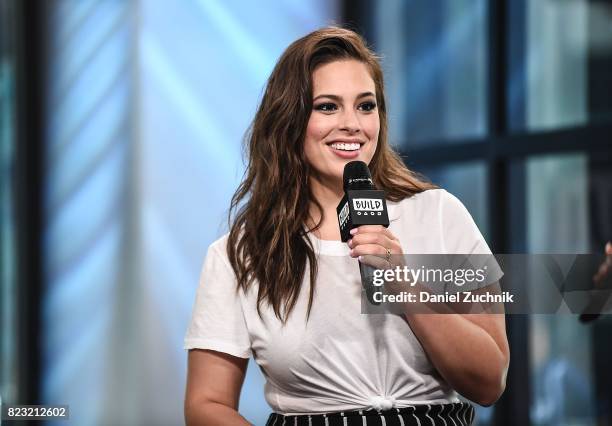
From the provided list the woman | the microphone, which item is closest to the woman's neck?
the woman

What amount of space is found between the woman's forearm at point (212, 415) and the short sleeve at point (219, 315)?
95 millimetres

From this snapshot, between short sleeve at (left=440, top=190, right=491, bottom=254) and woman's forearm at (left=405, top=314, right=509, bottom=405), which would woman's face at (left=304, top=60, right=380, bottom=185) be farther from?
woman's forearm at (left=405, top=314, right=509, bottom=405)

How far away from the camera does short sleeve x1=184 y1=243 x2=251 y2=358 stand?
1499mm

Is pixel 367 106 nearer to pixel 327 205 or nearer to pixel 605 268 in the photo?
pixel 327 205

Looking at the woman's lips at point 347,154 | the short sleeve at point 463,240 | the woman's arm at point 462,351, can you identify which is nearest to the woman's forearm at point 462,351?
the woman's arm at point 462,351

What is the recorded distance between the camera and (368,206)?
125cm

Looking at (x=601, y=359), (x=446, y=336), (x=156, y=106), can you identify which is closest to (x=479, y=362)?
(x=446, y=336)

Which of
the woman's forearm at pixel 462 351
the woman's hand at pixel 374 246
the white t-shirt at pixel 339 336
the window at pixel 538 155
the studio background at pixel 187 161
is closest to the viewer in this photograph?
the woman's hand at pixel 374 246

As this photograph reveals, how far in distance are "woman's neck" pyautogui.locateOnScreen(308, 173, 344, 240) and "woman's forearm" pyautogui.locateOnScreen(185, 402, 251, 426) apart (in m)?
0.34

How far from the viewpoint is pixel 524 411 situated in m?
3.46

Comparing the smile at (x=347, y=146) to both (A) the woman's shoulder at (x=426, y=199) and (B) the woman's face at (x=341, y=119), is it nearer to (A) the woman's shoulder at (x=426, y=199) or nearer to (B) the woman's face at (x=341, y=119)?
(B) the woman's face at (x=341, y=119)

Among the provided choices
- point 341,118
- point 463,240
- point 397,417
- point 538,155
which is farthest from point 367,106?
point 538,155

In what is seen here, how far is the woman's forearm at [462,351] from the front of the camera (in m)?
1.31

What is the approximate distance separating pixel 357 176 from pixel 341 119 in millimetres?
172
